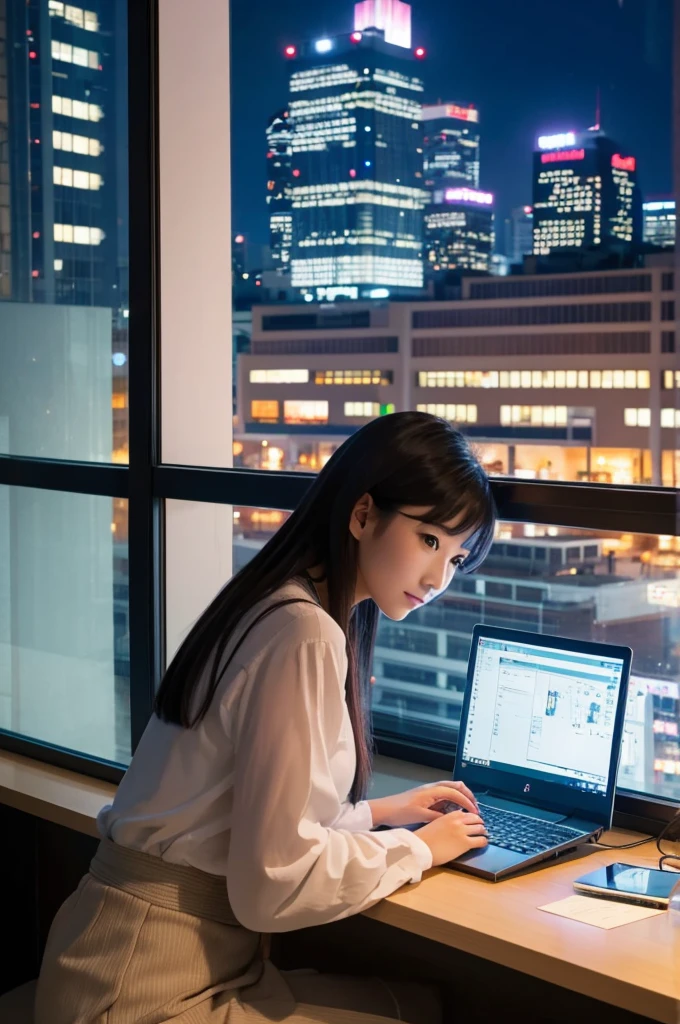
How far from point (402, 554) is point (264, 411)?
3.42 feet

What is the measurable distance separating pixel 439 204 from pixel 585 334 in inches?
21.4

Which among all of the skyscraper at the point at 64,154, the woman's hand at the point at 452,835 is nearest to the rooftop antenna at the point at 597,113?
the skyscraper at the point at 64,154

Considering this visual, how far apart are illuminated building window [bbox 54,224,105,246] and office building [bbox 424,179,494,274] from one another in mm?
926

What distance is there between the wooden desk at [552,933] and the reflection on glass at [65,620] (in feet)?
4.29

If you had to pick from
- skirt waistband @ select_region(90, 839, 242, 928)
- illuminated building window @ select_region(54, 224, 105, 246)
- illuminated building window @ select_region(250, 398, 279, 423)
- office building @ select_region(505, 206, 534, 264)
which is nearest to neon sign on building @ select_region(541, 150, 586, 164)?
office building @ select_region(505, 206, 534, 264)

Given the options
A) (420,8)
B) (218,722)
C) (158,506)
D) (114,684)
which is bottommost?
(114,684)

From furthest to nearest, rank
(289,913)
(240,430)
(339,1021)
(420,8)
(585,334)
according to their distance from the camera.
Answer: (240,430)
(420,8)
(585,334)
(339,1021)
(289,913)

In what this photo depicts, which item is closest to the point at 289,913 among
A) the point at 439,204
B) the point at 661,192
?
the point at 661,192

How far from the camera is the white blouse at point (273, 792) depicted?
149cm

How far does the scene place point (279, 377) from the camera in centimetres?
262

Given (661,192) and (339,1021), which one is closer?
(339,1021)

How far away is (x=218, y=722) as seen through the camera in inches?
62.4

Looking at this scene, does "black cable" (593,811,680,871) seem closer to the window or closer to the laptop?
the laptop

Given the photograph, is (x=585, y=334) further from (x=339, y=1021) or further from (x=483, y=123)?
(x=339, y=1021)
